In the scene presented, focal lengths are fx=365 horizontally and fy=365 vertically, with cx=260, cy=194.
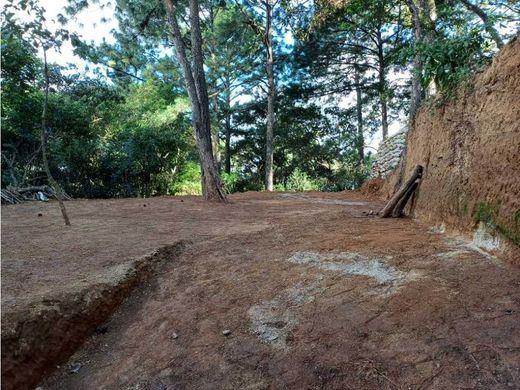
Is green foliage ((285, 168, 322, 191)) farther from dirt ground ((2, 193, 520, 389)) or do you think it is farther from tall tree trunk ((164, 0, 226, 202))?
→ dirt ground ((2, 193, 520, 389))

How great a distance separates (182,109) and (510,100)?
468 inches

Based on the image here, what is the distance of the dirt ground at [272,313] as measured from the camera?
1.78 metres

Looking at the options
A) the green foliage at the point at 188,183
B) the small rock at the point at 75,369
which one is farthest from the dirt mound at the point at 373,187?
the small rock at the point at 75,369

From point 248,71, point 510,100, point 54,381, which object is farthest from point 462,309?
point 248,71

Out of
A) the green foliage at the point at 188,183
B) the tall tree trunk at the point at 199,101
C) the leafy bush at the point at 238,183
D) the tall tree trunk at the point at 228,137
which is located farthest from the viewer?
the tall tree trunk at the point at 228,137

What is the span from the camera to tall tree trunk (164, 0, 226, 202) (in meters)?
8.01

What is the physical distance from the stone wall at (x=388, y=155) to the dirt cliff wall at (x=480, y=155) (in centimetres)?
548

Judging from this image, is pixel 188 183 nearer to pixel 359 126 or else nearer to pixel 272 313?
pixel 359 126

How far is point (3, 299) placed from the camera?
2176 mm

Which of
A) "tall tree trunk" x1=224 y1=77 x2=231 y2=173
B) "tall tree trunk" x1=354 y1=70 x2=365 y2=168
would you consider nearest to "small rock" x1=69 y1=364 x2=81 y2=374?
"tall tree trunk" x1=354 y1=70 x2=365 y2=168

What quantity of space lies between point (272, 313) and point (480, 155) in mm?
2481

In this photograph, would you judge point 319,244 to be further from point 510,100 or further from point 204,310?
point 510,100

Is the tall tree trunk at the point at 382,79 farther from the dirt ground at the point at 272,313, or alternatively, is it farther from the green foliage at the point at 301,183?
the dirt ground at the point at 272,313

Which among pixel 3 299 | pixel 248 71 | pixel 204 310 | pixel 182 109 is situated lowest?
pixel 204 310
